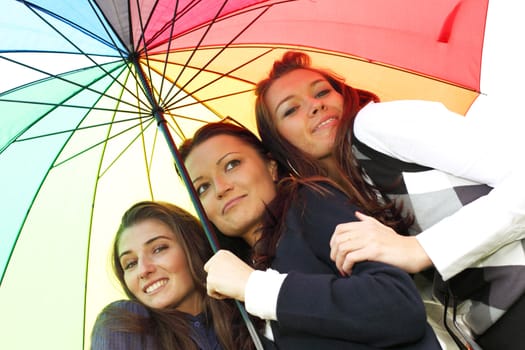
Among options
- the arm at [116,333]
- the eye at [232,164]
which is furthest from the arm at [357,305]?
the arm at [116,333]

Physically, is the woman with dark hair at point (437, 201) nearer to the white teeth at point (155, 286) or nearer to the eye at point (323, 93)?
the eye at point (323, 93)

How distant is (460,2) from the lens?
10.4 ft

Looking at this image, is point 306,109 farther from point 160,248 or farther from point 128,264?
point 128,264

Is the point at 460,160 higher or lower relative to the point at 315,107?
lower

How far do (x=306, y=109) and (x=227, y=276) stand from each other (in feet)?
3.41

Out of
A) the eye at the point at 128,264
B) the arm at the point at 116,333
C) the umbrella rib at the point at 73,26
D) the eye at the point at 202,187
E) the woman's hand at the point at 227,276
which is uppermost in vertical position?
the umbrella rib at the point at 73,26

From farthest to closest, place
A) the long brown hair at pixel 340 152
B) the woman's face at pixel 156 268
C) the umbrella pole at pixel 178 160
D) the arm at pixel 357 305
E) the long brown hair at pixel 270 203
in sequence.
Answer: the woman's face at pixel 156 268 → the umbrella pole at pixel 178 160 → the long brown hair at pixel 270 203 → the long brown hair at pixel 340 152 → the arm at pixel 357 305

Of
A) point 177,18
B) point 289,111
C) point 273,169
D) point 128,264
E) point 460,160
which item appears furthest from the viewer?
point 128,264

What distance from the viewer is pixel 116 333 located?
3.43 meters

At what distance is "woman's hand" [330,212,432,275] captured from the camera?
90.4 inches

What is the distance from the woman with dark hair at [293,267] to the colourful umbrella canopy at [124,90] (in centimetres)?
34

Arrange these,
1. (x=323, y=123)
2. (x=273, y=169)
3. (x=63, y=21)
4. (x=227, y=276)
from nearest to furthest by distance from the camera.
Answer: (x=227, y=276), (x=63, y=21), (x=323, y=123), (x=273, y=169)

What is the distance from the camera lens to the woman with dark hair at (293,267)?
217 centimetres

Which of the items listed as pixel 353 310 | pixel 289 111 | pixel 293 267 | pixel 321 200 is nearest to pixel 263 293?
pixel 293 267
